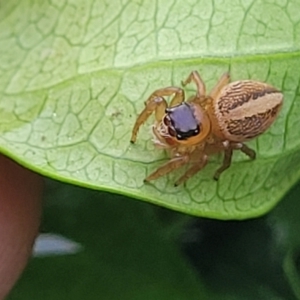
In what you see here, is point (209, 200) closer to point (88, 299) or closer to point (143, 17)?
point (143, 17)

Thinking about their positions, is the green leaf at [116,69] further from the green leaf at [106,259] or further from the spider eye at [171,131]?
the green leaf at [106,259]

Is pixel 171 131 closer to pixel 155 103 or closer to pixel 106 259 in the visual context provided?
pixel 155 103

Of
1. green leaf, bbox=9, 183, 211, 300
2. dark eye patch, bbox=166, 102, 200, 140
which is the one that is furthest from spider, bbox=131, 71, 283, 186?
green leaf, bbox=9, 183, 211, 300

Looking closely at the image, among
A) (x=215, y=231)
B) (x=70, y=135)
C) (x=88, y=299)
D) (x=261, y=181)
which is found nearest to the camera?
(x=70, y=135)

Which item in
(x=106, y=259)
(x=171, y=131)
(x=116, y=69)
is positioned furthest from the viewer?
(x=106, y=259)

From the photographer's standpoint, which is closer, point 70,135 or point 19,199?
point 70,135

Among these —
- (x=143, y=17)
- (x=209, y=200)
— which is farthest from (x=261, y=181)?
(x=143, y=17)

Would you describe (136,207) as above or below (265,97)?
below

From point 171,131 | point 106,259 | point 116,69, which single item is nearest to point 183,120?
point 171,131
